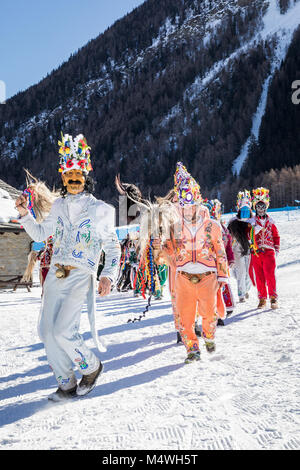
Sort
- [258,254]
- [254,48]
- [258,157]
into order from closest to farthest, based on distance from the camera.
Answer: [258,254] → [258,157] → [254,48]

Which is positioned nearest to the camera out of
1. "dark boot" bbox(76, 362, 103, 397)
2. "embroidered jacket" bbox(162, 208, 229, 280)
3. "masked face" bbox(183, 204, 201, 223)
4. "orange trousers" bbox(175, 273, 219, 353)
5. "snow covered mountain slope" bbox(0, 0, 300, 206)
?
"dark boot" bbox(76, 362, 103, 397)

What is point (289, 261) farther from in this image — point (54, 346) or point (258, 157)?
point (258, 157)

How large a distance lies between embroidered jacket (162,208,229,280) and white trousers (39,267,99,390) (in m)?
1.40

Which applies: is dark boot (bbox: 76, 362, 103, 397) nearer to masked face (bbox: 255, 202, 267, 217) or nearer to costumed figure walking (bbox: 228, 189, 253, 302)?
masked face (bbox: 255, 202, 267, 217)

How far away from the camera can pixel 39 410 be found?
9.66 feet

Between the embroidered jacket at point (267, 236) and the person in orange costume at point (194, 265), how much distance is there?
9.65ft

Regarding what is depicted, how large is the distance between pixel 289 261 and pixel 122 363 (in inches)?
462

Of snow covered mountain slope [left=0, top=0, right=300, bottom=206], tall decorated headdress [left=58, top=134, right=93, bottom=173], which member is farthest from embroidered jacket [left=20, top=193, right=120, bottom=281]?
snow covered mountain slope [left=0, top=0, right=300, bottom=206]

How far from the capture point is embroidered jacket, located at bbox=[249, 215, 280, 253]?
7.14 m

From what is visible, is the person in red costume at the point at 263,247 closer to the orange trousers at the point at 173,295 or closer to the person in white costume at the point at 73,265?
the orange trousers at the point at 173,295

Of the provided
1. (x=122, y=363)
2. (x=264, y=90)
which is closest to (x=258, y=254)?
(x=122, y=363)

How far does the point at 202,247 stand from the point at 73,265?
159 cm

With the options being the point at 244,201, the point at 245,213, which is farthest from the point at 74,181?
the point at 244,201

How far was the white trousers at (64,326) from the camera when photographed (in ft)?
10.2
